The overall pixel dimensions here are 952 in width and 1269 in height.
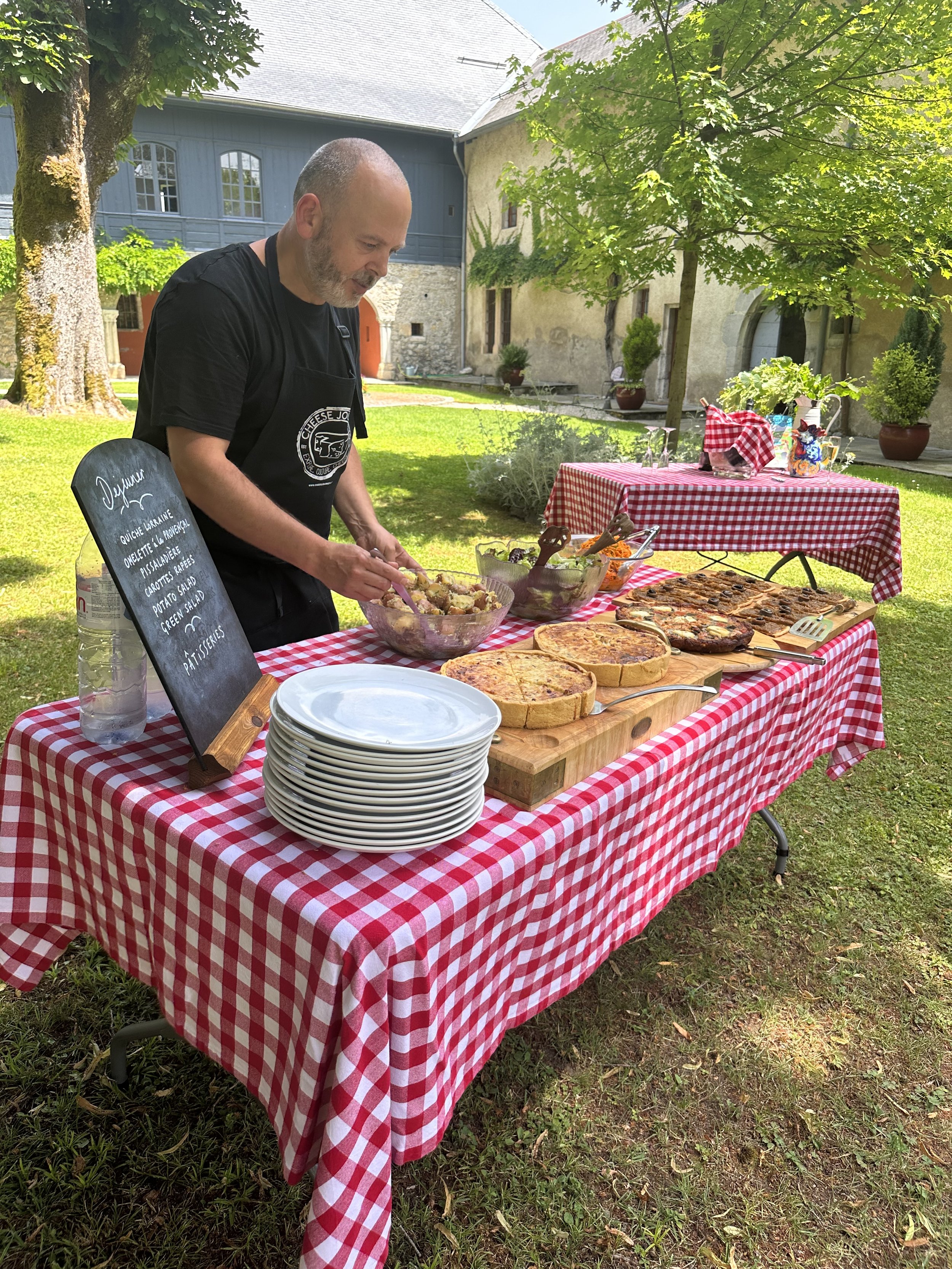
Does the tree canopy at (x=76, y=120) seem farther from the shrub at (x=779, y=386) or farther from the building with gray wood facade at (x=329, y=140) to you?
the shrub at (x=779, y=386)

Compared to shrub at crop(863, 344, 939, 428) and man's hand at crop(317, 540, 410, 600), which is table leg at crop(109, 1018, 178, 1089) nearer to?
man's hand at crop(317, 540, 410, 600)

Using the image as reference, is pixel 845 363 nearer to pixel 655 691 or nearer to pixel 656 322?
pixel 656 322

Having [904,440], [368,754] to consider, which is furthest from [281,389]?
[904,440]

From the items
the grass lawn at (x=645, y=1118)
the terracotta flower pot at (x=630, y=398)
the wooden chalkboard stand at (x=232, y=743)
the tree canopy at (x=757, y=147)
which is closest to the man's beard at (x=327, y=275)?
the wooden chalkboard stand at (x=232, y=743)

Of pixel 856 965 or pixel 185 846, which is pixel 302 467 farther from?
pixel 856 965

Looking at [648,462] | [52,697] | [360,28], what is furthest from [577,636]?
[360,28]

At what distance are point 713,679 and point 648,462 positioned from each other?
444cm

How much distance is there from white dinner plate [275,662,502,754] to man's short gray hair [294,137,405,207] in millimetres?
1146

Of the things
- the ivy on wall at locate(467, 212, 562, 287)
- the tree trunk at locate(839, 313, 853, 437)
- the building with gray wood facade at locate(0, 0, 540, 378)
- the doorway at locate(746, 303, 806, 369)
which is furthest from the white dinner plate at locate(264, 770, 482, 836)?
the ivy on wall at locate(467, 212, 562, 287)

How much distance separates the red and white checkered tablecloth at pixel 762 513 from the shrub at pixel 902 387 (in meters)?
8.96

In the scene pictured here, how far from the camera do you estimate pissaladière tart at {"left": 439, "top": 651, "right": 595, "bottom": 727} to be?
1.52 m

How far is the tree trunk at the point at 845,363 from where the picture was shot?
15883 mm

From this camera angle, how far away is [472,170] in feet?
87.5

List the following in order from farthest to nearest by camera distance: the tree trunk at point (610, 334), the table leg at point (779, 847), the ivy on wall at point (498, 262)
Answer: the ivy on wall at point (498, 262)
the tree trunk at point (610, 334)
the table leg at point (779, 847)
